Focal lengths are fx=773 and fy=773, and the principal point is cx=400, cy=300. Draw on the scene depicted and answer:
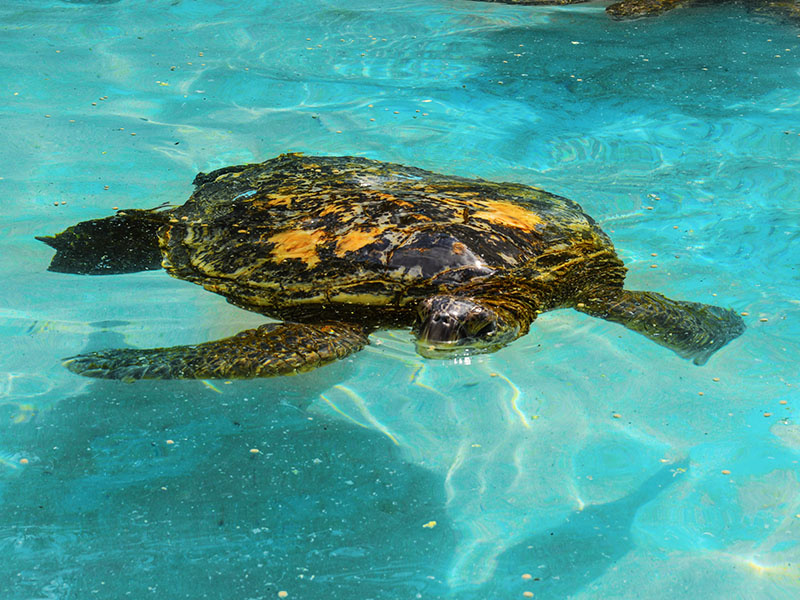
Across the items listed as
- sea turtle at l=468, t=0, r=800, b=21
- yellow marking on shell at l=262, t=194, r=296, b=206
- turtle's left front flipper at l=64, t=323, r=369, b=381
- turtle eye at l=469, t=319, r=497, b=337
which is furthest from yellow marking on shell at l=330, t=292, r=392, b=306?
sea turtle at l=468, t=0, r=800, b=21

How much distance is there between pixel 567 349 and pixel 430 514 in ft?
4.85

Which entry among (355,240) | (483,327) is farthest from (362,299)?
(483,327)

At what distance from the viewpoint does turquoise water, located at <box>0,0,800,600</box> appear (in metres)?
2.83

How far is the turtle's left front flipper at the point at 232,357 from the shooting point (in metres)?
3.57

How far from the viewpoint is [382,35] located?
9711mm

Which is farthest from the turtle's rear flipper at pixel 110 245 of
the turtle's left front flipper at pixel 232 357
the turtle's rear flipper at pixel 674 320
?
the turtle's rear flipper at pixel 674 320

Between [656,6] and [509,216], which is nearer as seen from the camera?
[509,216]

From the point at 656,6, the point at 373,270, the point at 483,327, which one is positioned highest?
the point at 656,6

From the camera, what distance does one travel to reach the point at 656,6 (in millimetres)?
11102

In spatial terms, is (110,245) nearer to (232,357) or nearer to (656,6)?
(232,357)

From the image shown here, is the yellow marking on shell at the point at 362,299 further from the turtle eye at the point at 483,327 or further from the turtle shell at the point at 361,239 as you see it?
the turtle eye at the point at 483,327

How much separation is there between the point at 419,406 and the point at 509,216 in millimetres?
1428

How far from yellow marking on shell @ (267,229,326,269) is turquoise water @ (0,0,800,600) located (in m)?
0.45

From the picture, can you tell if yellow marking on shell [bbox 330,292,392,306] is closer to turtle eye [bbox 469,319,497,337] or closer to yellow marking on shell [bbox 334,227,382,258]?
yellow marking on shell [bbox 334,227,382,258]
